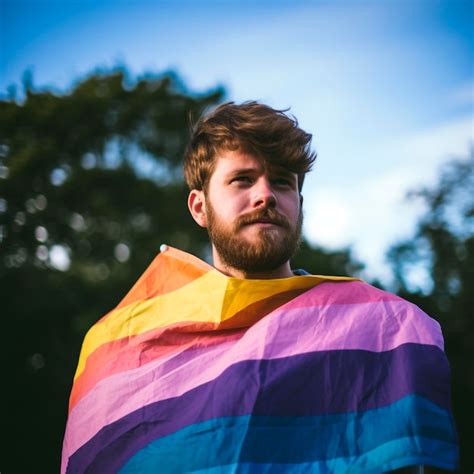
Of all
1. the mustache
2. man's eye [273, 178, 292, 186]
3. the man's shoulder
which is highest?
man's eye [273, 178, 292, 186]

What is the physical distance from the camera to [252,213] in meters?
1.99

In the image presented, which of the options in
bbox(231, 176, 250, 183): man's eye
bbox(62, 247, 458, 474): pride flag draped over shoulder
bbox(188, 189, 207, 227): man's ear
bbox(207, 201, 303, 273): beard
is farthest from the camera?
A: bbox(188, 189, 207, 227): man's ear

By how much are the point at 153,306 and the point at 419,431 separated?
1157 mm

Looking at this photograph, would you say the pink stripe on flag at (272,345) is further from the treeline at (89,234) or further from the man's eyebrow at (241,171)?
the treeline at (89,234)

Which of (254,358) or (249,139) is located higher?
(249,139)

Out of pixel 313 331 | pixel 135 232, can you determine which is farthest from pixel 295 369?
pixel 135 232

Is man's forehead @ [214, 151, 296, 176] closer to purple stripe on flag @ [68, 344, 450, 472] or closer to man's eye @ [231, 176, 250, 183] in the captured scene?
man's eye @ [231, 176, 250, 183]

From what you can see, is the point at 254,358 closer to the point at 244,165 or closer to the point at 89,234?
the point at 244,165

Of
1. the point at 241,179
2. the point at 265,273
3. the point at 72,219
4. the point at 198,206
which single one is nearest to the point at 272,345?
the point at 265,273

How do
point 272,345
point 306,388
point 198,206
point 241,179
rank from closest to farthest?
1. point 306,388
2. point 272,345
3. point 241,179
4. point 198,206

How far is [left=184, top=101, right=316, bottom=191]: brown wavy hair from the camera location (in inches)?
83.9

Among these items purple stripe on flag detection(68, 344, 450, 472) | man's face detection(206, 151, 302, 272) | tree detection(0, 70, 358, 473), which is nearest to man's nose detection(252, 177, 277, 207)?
man's face detection(206, 151, 302, 272)

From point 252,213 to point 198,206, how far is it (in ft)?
1.46

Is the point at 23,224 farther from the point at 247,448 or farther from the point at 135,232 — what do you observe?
the point at 247,448
